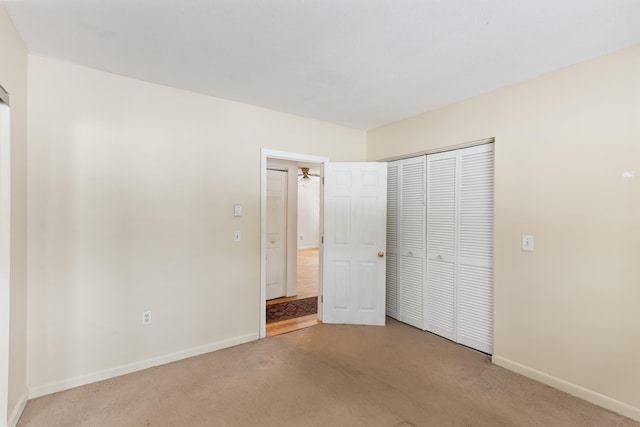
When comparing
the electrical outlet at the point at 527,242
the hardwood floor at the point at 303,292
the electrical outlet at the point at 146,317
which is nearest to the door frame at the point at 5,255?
the electrical outlet at the point at 146,317

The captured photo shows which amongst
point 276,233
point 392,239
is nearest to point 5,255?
point 276,233

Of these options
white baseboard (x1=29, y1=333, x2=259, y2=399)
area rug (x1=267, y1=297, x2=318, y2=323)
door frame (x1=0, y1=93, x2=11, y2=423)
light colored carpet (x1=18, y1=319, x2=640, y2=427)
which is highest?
door frame (x1=0, y1=93, x2=11, y2=423)

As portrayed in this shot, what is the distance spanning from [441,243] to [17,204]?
3543 mm

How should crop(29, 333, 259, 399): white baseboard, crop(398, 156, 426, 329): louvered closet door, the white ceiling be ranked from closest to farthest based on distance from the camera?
the white ceiling → crop(29, 333, 259, 399): white baseboard → crop(398, 156, 426, 329): louvered closet door

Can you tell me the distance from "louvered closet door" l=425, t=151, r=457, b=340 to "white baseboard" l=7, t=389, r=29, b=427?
3474 millimetres

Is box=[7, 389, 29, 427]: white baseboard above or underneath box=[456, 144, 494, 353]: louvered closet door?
underneath

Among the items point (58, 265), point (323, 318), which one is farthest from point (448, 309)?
point (58, 265)

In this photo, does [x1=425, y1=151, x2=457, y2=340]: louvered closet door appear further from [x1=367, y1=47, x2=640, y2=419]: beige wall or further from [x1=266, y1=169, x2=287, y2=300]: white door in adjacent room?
[x1=266, y1=169, x2=287, y2=300]: white door in adjacent room

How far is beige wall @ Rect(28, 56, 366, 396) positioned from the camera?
2197mm

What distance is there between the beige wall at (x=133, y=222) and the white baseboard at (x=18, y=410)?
0.37 feet

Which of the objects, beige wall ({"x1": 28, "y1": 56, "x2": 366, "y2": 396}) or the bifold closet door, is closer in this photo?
beige wall ({"x1": 28, "y1": 56, "x2": 366, "y2": 396})

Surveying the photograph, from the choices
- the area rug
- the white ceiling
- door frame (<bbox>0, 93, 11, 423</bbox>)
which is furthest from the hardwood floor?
the white ceiling

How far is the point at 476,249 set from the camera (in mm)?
2959

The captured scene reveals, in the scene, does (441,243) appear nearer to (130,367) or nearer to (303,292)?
(303,292)
